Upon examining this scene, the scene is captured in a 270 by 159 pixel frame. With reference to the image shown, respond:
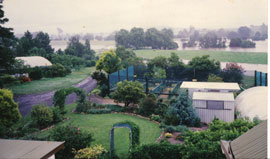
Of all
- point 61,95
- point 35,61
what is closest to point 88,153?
point 61,95

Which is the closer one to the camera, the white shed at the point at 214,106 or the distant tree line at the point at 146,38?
the white shed at the point at 214,106

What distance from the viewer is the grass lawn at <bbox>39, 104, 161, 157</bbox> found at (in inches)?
310

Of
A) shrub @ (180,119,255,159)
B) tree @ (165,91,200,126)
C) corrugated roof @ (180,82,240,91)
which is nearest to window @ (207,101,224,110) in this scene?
tree @ (165,91,200,126)

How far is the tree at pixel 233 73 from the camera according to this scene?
11750 mm

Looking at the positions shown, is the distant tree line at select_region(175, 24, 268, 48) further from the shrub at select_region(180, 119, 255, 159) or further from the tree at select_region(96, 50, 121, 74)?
the shrub at select_region(180, 119, 255, 159)

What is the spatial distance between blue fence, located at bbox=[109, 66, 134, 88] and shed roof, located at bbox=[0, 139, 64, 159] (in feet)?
27.3

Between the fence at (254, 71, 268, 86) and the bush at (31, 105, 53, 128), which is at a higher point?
the fence at (254, 71, 268, 86)

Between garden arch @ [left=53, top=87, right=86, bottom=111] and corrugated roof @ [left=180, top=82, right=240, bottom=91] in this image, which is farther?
corrugated roof @ [left=180, top=82, right=240, bottom=91]

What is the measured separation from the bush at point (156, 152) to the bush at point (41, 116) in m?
4.33

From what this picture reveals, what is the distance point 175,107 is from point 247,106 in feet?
7.86

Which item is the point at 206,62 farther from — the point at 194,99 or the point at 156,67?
the point at 194,99

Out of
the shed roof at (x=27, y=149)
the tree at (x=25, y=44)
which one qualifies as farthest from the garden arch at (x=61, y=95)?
the shed roof at (x=27, y=149)

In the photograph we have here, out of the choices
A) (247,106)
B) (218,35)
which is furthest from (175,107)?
(218,35)

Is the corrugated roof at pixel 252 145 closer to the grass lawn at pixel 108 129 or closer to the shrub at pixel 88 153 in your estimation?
the shrub at pixel 88 153
